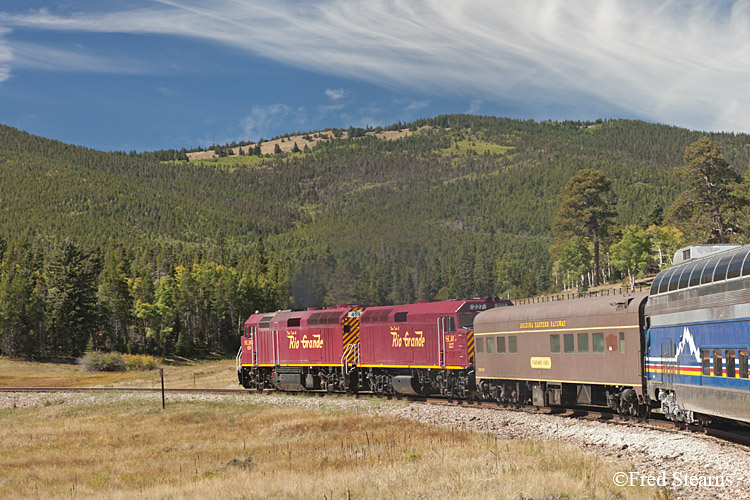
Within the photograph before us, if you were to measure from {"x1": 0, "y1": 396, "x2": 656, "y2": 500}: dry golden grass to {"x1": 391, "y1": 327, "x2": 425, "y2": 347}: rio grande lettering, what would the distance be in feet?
18.1

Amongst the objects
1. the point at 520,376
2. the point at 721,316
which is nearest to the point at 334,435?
the point at 520,376

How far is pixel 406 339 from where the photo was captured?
40562mm

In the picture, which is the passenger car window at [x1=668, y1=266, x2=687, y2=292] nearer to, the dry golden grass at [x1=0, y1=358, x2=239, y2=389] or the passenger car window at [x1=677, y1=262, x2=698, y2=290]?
the passenger car window at [x1=677, y1=262, x2=698, y2=290]

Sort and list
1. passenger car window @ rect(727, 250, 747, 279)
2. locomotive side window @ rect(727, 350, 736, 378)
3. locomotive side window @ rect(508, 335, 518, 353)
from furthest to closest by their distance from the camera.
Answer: locomotive side window @ rect(508, 335, 518, 353)
locomotive side window @ rect(727, 350, 736, 378)
passenger car window @ rect(727, 250, 747, 279)

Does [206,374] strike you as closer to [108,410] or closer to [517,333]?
[108,410]

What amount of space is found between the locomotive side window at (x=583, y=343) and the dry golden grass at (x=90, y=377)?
44777mm

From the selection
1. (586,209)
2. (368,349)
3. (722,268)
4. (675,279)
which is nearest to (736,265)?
(722,268)

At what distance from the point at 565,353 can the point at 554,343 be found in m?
0.86

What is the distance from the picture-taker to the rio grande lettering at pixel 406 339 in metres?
39.4

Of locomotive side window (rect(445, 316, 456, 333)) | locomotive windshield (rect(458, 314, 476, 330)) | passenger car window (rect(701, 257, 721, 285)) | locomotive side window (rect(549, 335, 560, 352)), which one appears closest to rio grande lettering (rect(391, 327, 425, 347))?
locomotive side window (rect(445, 316, 456, 333))

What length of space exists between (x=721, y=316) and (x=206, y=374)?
261 ft

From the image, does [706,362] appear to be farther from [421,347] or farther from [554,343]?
[421,347]

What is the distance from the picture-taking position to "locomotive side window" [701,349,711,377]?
21203 mm

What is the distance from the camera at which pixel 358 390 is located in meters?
46.3
